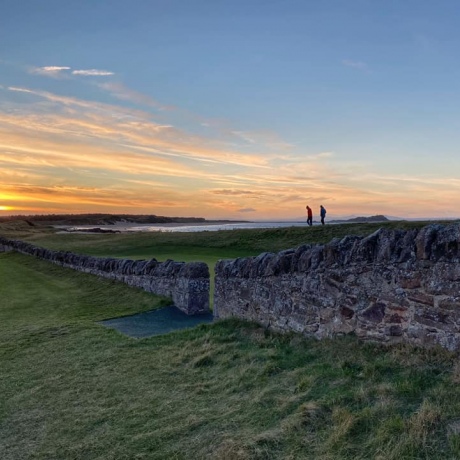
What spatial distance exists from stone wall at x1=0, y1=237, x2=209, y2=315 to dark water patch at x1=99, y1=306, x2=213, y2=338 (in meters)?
0.35

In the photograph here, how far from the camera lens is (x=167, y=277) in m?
12.9

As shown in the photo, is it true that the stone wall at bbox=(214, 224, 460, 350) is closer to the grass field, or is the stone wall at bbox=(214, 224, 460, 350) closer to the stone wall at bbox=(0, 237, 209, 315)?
the grass field

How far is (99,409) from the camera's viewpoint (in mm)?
5637

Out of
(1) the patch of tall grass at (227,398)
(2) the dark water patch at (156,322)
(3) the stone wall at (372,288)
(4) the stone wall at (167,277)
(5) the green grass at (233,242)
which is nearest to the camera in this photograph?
(1) the patch of tall grass at (227,398)

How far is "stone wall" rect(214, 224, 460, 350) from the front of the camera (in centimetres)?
514

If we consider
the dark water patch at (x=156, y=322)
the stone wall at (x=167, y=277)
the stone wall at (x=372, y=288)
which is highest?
the stone wall at (x=372, y=288)

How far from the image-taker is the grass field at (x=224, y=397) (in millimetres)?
3871

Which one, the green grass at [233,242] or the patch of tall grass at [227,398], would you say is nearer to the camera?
the patch of tall grass at [227,398]

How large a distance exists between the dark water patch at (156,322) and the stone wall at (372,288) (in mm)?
2613

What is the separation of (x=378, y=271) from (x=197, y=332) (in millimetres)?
4009

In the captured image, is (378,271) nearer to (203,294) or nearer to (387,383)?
(387,383)

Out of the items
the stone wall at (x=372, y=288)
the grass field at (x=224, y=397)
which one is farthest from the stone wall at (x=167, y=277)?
the stone wall at (x=372, y=288)

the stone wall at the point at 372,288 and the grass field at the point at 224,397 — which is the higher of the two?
the stone wall at the point at 372,288

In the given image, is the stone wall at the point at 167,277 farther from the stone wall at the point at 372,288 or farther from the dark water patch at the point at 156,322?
the stone wall at the point at 372,288
